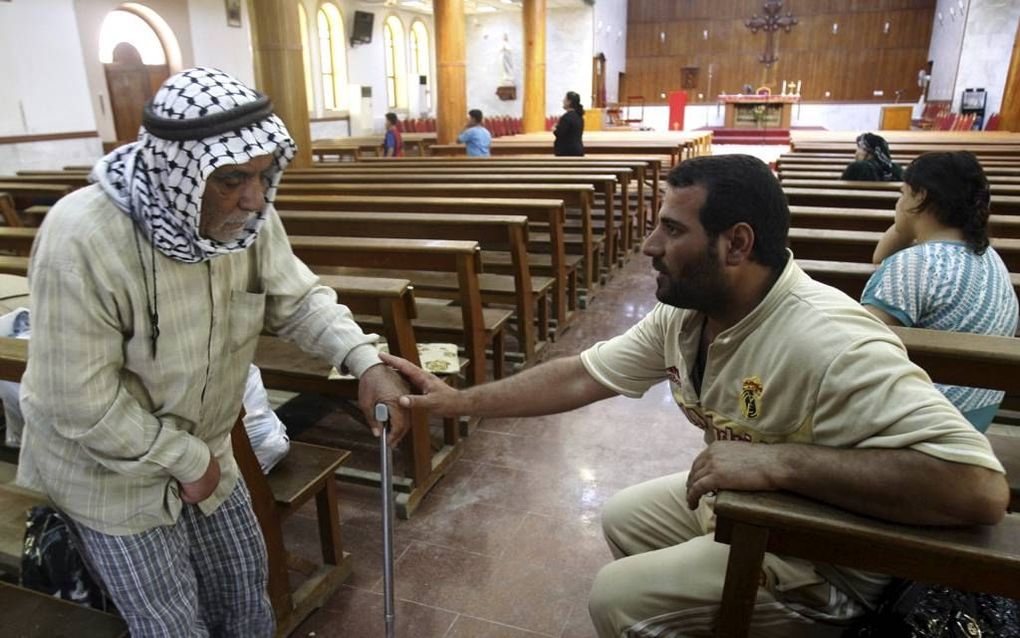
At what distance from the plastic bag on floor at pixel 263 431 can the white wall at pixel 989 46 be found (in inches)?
587

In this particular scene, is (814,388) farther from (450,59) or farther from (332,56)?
(332,56)

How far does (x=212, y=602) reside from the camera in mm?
1640

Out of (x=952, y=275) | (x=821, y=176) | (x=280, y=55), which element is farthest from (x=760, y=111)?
(x=952, y=275)

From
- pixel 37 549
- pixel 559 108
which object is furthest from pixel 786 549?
pixel 559 108

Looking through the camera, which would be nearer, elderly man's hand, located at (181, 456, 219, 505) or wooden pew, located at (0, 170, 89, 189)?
elderly man's hand, located at (181, 456, 219, 505)

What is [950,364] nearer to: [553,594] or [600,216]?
[553,594]

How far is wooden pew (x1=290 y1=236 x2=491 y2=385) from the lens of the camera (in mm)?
3092

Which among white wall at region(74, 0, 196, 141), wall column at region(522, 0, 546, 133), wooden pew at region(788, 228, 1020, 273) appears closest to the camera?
wooden pew at region(788, 228, 1020, 273)

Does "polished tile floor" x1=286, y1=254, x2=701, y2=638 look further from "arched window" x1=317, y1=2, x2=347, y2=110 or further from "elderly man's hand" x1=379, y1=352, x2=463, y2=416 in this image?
"arched window" x1=317, y1=2, x2=347, y2=110

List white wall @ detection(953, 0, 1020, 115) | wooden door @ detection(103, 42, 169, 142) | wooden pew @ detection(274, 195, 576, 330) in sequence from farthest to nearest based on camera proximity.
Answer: white wall @ detection(953, 0, 1020, 115), wooden door @ detection(103, 42, 169, 142), wooden pew @ detection(274, 195, 576, 330)

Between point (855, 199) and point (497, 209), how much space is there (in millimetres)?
2231

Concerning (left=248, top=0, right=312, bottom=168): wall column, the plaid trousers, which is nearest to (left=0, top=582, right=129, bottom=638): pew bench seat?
the plaid trousers

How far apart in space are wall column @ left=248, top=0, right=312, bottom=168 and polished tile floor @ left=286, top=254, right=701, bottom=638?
17.2 feet

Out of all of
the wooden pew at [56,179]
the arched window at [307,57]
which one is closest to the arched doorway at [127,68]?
the arched window at [307,57]
